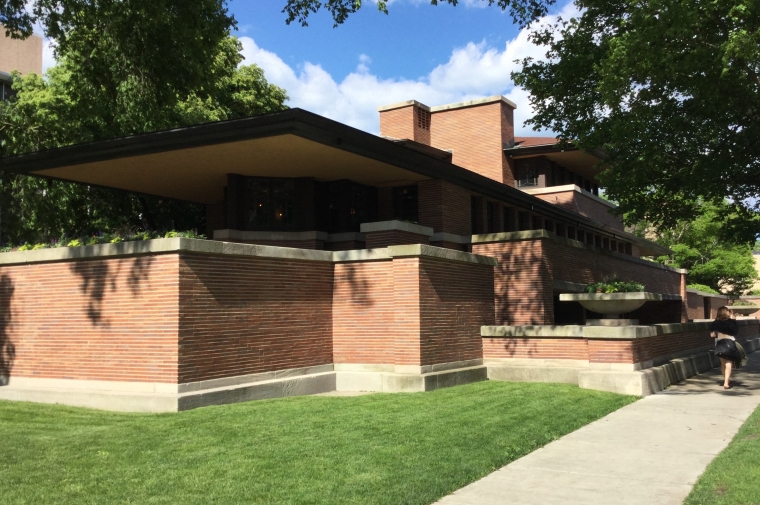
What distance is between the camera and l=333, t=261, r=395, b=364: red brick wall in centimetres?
1427

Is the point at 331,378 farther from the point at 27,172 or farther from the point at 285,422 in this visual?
the point at 27,172

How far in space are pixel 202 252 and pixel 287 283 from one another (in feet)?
7.99

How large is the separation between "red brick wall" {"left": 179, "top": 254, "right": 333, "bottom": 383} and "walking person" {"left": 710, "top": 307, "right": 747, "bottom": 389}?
8529 mm

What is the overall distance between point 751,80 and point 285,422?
13030 mm

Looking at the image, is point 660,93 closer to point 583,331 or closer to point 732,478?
point 583,331

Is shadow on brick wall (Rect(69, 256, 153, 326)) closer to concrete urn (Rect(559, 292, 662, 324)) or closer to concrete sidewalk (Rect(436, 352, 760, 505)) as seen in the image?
concrete sidewalk (Rect(436, 352, 760, 505))

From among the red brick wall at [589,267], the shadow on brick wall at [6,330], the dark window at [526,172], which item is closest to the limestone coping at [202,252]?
the shadow on brick wall at [6,330]

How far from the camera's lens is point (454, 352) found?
1492 centimetres

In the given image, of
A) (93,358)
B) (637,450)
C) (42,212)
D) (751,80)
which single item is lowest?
(637,450)

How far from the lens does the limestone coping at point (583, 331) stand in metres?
13.7

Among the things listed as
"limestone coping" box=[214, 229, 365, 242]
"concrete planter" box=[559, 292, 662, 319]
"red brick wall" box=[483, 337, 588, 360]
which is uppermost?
"limestone coping" box=[214, 229, 365, 242]

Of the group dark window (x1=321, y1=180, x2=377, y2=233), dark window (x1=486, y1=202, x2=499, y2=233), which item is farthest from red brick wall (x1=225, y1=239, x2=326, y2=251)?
dark window (x1=486, y1=202, x2=499, y2=233)

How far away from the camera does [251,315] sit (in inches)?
498

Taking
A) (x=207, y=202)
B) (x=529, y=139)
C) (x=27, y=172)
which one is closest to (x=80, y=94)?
(x=27, y=172)
